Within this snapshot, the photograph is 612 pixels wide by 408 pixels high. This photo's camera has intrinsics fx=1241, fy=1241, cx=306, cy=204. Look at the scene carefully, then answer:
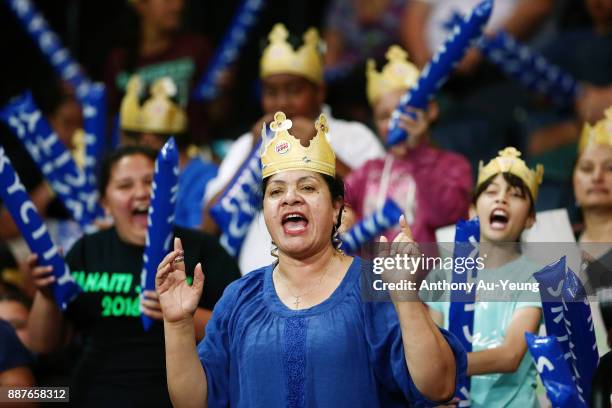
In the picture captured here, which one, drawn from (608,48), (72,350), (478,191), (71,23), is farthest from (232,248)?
(71,23)

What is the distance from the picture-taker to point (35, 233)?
15.2ft

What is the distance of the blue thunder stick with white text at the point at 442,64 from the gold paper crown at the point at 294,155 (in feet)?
4.58

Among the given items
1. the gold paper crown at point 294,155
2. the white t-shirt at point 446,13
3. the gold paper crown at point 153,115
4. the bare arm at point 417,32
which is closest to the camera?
the gold paper crown at point 294,155

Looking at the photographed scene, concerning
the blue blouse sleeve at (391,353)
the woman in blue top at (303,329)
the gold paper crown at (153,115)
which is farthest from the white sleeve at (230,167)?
the blue blouse sleeve at (391,353)

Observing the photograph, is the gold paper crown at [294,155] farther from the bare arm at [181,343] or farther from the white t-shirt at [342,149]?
the white t-shirt at [342,149]

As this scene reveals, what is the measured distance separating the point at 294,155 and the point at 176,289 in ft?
1.72

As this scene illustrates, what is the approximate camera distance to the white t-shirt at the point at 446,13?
6711 mm

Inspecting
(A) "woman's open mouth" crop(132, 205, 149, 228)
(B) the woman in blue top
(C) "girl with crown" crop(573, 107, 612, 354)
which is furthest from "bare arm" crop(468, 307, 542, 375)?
(A) "woman's open mouth" crop(132, 205, 149, 228)

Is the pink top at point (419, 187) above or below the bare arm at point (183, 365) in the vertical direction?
above

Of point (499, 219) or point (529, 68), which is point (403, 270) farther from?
point (529, 68)

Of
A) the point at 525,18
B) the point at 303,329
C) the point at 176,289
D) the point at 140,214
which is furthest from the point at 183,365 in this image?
the point at 525,18

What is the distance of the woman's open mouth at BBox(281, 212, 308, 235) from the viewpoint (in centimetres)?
356

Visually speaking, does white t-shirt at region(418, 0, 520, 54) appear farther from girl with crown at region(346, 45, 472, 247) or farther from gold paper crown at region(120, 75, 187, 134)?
gold paper crown at region(120, 75, 187, 134)

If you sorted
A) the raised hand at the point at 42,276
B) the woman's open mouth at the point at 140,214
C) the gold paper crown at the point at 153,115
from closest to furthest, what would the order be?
the raised hand at the point at 42,276 → the woman's open mouth at the point at 140,214 → the gold paper crown at the point at 153,115
